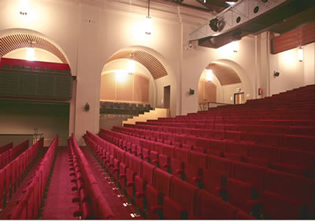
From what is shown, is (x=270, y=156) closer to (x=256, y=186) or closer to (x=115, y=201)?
(x=256, y=186)

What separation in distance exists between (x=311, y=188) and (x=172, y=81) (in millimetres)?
2532

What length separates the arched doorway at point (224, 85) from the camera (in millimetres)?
3230

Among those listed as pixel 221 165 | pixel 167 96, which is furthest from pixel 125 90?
pixel 221 165

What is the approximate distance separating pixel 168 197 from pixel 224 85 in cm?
357

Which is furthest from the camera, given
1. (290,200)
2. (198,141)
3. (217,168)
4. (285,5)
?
(285,5)

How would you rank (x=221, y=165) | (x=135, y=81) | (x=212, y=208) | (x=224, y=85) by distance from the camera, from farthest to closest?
(x=224, y=85), (x=135, y=81), (x=221, y=165), (x=212, y=208)

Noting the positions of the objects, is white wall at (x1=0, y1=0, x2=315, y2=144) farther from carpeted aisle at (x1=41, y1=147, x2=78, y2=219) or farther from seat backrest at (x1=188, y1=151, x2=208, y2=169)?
seat backrest at (x1=188, y1=151, x2=208, y2=169)

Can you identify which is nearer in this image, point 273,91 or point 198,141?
point 198,141

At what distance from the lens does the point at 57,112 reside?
2.90m

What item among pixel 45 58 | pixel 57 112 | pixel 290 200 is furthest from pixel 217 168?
pixel 45 58

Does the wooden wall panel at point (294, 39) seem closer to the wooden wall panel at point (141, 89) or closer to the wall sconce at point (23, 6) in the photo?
the wooden wall panel at point (141, 89)

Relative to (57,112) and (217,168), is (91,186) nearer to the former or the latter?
(217,168)

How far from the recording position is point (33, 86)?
2152mm

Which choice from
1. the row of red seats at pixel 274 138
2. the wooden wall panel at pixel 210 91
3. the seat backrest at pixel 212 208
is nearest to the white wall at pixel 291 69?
the wooden wall panel at pixel 210 91
